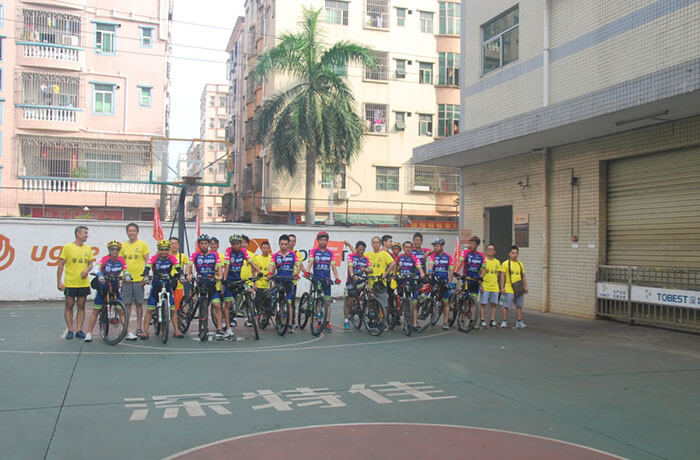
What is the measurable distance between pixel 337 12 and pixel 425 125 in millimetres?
7648

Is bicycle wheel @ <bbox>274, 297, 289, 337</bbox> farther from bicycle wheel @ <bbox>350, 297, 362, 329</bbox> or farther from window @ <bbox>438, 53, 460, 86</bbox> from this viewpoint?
window @ <bbox>438, 53, 460, 86</bbox>

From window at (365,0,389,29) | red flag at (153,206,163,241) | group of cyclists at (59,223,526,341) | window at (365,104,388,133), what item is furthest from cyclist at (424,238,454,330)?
window at (365,0,389,29)

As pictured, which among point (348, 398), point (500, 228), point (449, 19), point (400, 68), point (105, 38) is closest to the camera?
point (348, 398)

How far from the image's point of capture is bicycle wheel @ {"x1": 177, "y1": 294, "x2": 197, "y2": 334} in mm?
11727

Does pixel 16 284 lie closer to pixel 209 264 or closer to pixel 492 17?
pixel 209 264

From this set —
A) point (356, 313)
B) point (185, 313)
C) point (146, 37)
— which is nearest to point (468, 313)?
point (356, 313)

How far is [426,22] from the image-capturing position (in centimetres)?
3488

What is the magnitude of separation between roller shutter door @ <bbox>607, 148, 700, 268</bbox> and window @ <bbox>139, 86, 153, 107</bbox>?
24.2 meters

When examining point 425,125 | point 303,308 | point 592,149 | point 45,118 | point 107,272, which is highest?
point 425,125

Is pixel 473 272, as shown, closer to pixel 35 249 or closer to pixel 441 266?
pixel 441 266

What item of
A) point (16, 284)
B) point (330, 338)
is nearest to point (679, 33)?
point (330, 338)

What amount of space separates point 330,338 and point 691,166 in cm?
776

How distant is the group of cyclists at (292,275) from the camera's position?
10.7 metres

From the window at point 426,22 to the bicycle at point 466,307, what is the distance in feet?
83.0
